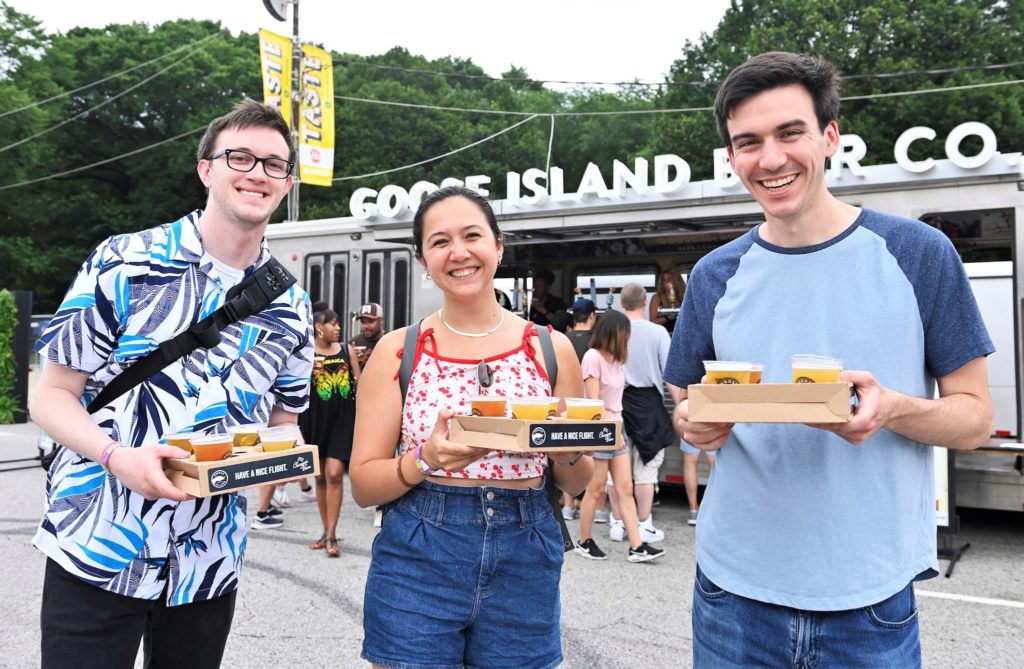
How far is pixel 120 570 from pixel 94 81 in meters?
40.2

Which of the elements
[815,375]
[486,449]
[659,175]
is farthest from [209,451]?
[659,175]

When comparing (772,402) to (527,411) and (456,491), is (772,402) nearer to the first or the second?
(527,411)

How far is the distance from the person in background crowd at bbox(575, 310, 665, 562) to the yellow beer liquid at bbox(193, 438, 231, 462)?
474 centimetres

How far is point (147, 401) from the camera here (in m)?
2.20

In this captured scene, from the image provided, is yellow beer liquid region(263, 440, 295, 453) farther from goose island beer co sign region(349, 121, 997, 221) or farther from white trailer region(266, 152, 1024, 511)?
white trailer region(266, 152, 1024, 511)

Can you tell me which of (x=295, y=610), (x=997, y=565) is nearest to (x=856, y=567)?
(x=295, y=610)

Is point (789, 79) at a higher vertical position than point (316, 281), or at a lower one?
lower

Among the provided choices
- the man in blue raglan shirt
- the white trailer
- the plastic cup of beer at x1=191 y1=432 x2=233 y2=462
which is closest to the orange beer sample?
the plastic cup of beer at x1=191 y1=432 x2=233 y2=462

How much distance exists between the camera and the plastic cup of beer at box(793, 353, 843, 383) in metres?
1.67

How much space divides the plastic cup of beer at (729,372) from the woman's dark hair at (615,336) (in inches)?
207

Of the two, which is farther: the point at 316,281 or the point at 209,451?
the point at 316,281

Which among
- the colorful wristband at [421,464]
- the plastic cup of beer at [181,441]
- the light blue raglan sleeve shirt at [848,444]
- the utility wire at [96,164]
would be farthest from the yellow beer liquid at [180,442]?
the utility wire at [96,164]

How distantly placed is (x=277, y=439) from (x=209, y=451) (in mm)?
204

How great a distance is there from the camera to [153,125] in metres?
37.1
